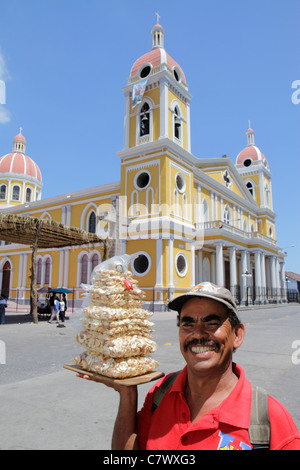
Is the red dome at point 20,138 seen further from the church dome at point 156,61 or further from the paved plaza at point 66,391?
the paved plaza at point 66,391

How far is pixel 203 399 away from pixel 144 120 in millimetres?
25847

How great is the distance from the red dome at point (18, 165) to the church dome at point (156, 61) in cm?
2376

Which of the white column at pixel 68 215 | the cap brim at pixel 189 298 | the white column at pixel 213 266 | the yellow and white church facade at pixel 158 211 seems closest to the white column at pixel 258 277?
the yellow and white church facade at pixel 158 211

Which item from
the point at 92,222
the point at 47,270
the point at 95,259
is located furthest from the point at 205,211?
the point at 47,270

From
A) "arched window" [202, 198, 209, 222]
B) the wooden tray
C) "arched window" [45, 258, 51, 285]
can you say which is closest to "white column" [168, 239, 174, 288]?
"arched window" [202, 198, 209, 222]

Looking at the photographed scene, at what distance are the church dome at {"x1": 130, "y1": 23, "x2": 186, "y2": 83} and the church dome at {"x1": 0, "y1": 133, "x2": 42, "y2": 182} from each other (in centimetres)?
2376

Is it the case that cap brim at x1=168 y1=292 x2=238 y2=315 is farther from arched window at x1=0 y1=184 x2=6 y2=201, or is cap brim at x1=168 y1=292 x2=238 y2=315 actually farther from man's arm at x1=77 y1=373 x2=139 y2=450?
arched window at x1=0 y1=184 x2=6 y2=201

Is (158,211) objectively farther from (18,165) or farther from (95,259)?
(18,165)

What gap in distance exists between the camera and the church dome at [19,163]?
4347 centimetres

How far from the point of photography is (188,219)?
1003 inches

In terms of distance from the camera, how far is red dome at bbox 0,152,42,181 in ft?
143

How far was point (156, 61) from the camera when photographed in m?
24.8

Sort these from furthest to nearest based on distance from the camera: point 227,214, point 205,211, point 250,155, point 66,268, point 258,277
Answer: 1. point 250,155
2. point 227,214
3. point 258,277
4. point 66,268
5. point 205,211
